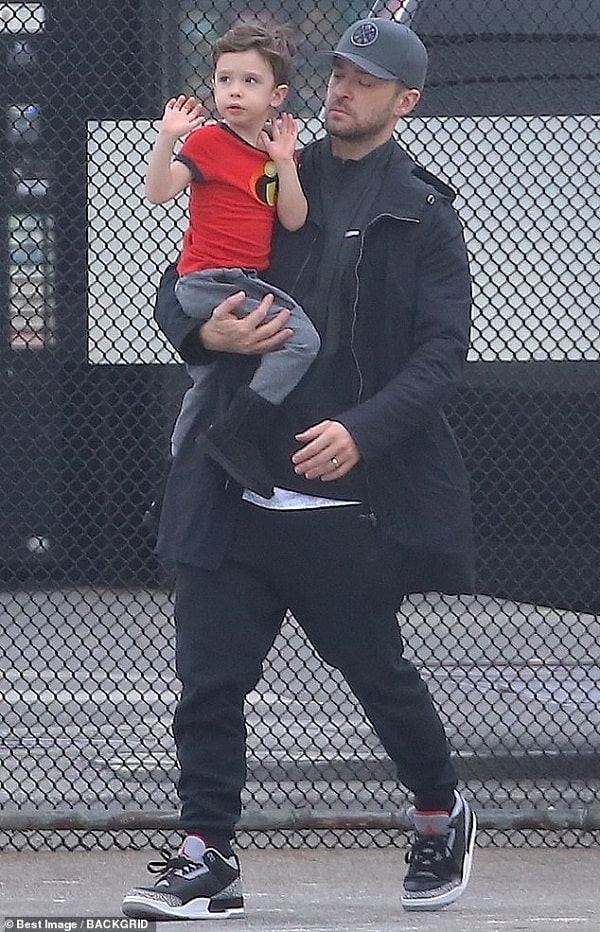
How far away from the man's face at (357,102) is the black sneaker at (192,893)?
152 centimetres

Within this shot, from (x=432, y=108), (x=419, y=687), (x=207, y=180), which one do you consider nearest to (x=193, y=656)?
(x=419, y=687)

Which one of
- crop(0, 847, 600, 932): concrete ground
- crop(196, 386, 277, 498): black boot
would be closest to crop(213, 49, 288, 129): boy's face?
crop(196, 386, 277, 498): black boot

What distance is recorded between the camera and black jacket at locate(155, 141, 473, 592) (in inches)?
161

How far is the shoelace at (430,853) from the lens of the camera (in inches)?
172

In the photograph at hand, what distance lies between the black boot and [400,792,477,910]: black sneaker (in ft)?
2.82

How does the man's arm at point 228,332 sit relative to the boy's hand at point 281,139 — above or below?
below

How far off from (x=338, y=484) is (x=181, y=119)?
813 mm

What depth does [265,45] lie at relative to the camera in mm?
4035

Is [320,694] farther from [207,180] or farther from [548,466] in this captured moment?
[207,180]

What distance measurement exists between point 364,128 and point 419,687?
118cm

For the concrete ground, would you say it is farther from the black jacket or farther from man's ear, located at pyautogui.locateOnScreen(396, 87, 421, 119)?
man's ear, located at pyautogui.locateOnScreen(396, 87, 421, 119)

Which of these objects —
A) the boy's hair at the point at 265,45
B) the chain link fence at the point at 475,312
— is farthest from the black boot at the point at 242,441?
the chain link fence at the point at 475,312

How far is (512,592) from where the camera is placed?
20.4 feet

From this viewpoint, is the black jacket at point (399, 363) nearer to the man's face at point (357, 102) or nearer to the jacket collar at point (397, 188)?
the jacket collar at point (397, 188)
